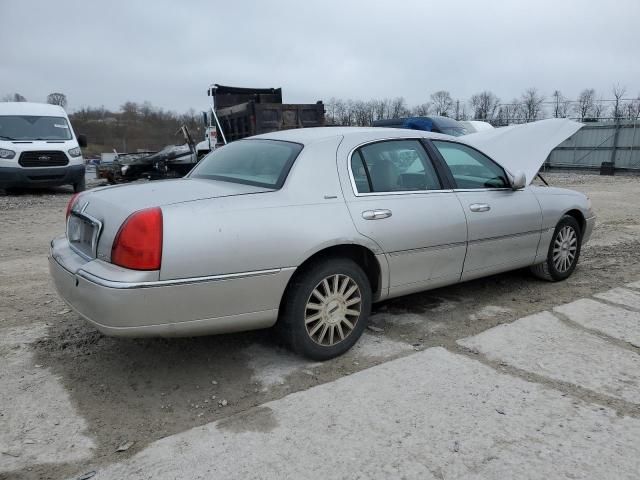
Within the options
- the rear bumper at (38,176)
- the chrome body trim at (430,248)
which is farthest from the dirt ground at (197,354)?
the rear bumper at (38,176)

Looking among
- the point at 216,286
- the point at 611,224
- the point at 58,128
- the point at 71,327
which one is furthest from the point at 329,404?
the point at 58,128

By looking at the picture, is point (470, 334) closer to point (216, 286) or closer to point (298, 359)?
point (298, 359)

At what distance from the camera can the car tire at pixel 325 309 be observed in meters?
3.25

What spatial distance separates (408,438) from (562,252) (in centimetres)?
330

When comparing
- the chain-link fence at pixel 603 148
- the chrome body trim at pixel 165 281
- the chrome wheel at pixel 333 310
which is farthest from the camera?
the chain-link fence at pixel 603 148

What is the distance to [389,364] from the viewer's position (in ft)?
11.2

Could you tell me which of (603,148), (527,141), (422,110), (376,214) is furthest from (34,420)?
(422,110)

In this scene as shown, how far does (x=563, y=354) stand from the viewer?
3.55 m

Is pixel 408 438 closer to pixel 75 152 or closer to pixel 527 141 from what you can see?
pixel 527 141

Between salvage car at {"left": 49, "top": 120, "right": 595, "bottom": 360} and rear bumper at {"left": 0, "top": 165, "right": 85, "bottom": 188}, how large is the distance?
9929mm

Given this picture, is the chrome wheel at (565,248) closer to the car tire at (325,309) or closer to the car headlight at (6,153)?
the car tire at (325,309)

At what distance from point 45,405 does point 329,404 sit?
1.58 metres

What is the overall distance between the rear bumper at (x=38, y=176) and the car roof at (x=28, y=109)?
1562 millimetres

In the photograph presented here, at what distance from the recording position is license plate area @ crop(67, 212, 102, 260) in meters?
3.08
